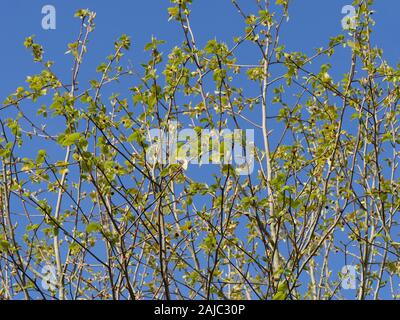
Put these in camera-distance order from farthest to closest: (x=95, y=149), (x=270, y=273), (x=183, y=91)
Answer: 1. (x=183, y=91)
2. (x=95, y=149)
3. (x=270, y=273)

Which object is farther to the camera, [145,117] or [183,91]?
[183,91]

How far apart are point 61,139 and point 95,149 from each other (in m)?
1.40

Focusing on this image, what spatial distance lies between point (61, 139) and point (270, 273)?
2.06 meters

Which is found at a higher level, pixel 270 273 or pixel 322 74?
pixel 322 74

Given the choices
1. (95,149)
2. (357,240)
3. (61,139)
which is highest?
(95,149)

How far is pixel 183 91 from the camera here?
6.93 m

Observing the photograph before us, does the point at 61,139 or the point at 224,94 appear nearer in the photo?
the point at 61,139

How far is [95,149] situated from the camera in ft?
20.9

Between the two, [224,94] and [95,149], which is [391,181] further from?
[95,149]

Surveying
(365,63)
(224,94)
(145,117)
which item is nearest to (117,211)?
(145,117)
